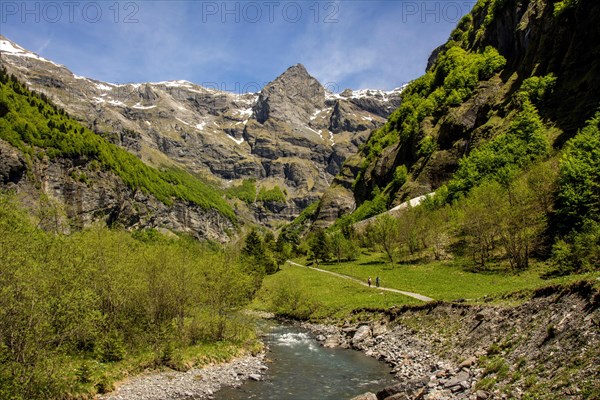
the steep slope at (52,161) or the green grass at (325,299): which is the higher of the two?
the steep slope at (52,161)

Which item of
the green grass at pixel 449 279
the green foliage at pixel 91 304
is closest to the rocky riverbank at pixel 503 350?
the green grass at pixel 449 279

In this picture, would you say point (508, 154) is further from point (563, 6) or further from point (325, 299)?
point (325, 299)

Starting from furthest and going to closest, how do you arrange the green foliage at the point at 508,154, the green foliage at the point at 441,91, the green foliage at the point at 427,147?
1. the green foliage at the point at 441,91
2. the green foliage at the point at 427,147
3. the green foliage at the point at 508,154

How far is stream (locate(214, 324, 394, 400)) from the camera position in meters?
26.5

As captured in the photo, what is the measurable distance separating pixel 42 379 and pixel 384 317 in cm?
3295

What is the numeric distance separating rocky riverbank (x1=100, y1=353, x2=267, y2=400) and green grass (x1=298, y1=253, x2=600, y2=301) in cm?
2203

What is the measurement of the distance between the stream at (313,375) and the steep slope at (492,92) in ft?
187

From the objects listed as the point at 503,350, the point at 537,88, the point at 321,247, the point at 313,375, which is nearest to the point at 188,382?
the point at 313,375

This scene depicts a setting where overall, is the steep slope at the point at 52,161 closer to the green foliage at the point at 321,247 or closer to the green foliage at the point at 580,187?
the green foliage at the point at 321,247

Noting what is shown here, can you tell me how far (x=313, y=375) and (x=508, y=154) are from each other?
64.9 meters

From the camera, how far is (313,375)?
101 ft

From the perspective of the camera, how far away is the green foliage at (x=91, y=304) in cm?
1914

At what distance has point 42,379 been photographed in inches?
771

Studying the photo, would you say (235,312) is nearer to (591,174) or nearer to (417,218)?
(591,174)
